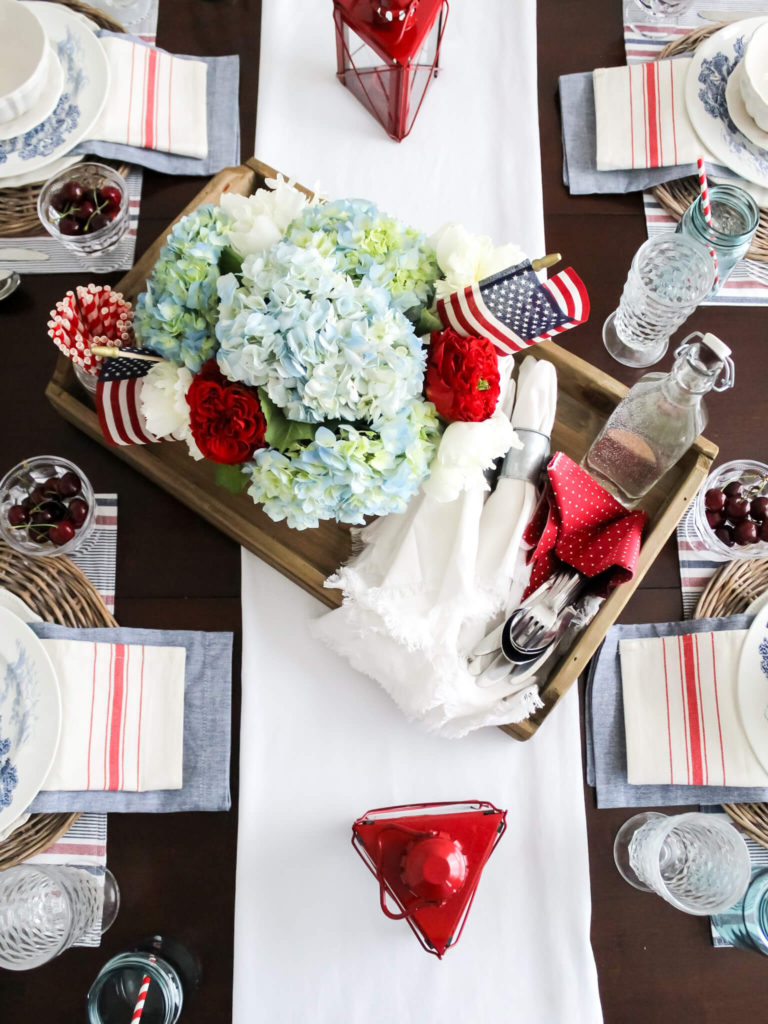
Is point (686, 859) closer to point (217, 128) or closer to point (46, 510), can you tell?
point (46, 510)

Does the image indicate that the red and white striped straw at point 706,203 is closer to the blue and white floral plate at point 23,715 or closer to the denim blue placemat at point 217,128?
the denim blue placemat at point 217,128

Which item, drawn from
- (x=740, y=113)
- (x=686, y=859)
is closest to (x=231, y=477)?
(x=686, y=859)

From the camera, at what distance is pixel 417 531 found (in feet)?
2.73

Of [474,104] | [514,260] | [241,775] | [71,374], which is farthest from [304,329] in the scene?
[474,104]

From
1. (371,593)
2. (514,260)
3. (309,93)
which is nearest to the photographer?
(514,260)

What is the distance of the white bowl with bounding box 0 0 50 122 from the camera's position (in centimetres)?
92

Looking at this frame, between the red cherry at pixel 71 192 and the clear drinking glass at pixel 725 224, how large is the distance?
0.70 metres

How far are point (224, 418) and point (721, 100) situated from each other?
2.55 feet

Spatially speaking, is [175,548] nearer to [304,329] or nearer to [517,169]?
[304,329]

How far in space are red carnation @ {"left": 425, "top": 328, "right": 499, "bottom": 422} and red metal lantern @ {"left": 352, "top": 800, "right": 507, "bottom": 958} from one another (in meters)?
0.40

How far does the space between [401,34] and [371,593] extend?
0.61m

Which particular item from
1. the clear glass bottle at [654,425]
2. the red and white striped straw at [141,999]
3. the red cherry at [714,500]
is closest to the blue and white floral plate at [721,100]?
the clear glass bottle at [654,425]

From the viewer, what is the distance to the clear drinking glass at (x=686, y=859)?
0.83m

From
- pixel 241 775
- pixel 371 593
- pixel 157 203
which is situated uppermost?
pixel 157 203
